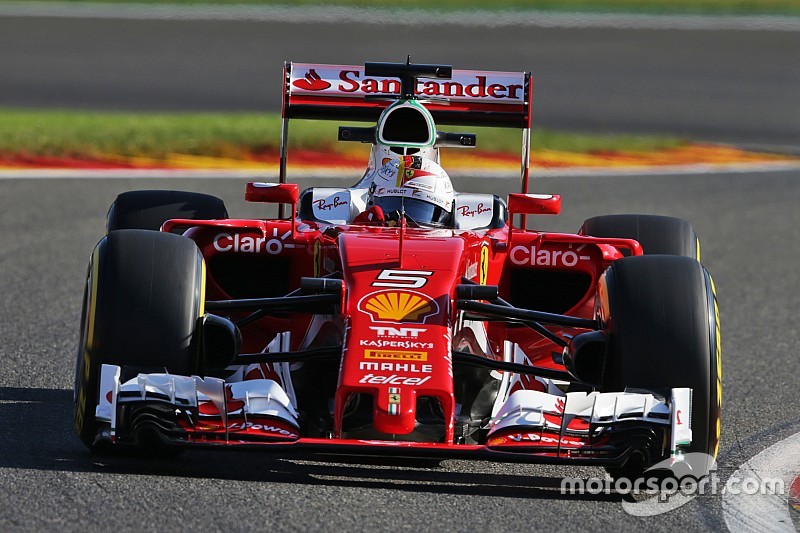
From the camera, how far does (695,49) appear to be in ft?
75.8

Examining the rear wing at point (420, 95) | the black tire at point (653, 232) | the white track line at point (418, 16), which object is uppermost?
the white track line at point (418, 16)

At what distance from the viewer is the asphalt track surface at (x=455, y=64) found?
58.8 ft

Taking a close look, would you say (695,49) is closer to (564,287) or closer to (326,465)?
(564,287)

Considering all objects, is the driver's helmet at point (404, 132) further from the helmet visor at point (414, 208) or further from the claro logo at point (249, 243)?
the claro logo at point (249, 243)

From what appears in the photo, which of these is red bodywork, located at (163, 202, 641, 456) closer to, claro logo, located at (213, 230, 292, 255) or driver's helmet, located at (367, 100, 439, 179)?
claro logo, located at (213, 230, 292, 255)

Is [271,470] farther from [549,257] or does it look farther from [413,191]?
[413,191]

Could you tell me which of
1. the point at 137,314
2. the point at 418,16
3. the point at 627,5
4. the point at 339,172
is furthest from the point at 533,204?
the point at 627,5

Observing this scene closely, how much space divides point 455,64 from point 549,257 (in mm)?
13765

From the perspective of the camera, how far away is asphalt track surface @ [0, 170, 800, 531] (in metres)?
5.15

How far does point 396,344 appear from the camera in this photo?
572 centimetres

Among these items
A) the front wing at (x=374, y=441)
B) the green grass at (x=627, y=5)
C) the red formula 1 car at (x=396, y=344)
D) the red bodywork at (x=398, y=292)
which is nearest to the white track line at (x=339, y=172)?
the red bodywork at (x=398, y=292)

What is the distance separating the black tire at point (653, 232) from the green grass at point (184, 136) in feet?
24.6

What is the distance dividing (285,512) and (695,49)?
19.2 m

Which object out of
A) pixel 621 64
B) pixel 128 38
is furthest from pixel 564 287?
pixel 128 38
